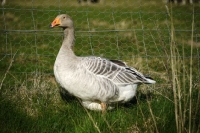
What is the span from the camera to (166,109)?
3.77 meters

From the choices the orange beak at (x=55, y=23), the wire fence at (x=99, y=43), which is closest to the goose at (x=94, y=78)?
the orange beak at (x=55, y=23)

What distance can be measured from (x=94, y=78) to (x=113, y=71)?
1.07 feet

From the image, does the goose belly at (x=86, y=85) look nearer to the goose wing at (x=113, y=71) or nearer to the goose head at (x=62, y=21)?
the goose wing at (x=113, y=71)

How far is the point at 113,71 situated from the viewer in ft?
13.7

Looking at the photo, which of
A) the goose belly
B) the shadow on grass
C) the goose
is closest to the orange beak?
the goose

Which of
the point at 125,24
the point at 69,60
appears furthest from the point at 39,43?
the point at 69,60

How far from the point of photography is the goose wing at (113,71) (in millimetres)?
4047

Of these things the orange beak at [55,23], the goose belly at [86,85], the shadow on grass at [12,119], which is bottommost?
the shadow on grass at [12,119]

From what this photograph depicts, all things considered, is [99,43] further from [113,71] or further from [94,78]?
[94,78]

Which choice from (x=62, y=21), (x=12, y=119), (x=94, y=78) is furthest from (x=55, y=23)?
(x=12, y=119)

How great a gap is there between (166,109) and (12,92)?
211 centimetres

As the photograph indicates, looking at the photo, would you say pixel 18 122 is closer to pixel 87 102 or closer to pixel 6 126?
pixel 6 126

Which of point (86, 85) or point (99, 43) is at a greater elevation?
point (86, 85)

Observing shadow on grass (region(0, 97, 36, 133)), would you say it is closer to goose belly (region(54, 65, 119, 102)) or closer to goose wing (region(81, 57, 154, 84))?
goose belly (region(54, 65, 119, 102))
